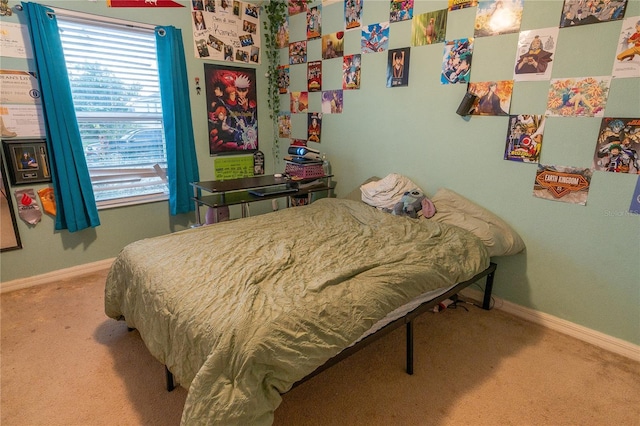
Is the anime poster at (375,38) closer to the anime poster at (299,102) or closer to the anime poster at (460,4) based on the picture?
the anime poster at (460,4)

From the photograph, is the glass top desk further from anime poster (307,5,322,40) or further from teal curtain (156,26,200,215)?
anime poster (307,5,322,40)

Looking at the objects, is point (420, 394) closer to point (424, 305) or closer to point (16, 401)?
point (424, 305)

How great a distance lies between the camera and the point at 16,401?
1593 millimetres

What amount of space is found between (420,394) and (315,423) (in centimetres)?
53

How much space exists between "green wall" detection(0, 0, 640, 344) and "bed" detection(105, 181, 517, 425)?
0.41 m

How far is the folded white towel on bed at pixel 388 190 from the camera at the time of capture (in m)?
2.64

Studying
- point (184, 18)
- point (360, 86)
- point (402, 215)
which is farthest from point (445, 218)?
point (184, 18)

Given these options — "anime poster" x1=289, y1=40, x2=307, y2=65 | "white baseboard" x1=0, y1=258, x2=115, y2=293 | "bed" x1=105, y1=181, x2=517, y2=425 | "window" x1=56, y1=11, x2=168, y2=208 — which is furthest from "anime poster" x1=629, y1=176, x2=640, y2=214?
"white baseboard" x1=0, y1=258, x2=115, y2=293

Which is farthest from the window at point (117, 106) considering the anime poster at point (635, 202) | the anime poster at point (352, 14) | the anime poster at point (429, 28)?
the anime poster at point (635, 202)

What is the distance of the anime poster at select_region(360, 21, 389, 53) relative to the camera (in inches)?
106

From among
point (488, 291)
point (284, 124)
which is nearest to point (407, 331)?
point (488, 291)

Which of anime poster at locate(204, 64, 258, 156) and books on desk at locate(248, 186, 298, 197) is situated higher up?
anime poster at locate(204, 64, 258, 156)

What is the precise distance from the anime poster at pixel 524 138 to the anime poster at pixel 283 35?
91.1 inches

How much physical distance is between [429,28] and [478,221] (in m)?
1.39
